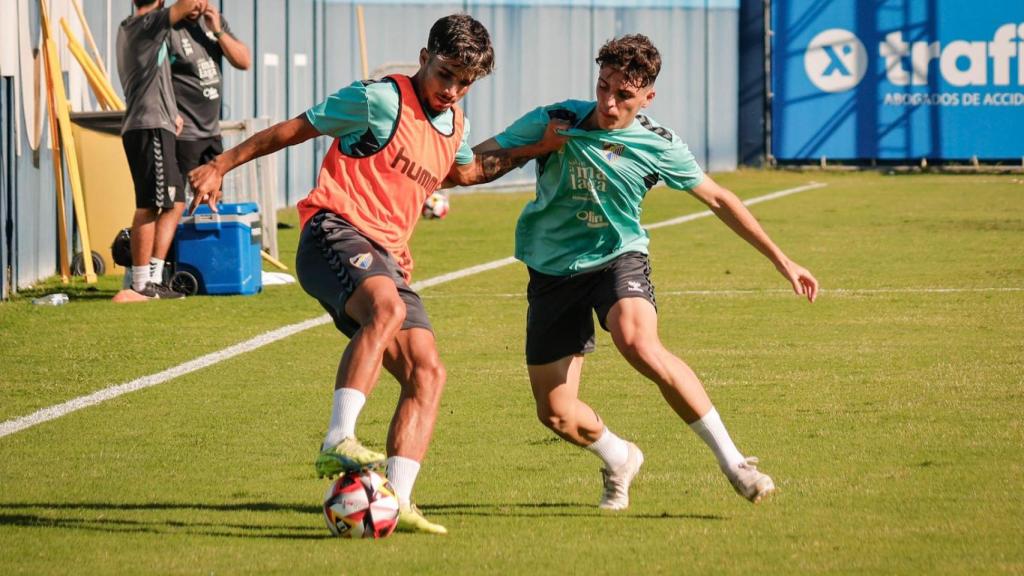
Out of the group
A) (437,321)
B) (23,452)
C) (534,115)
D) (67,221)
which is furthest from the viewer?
(67,221)

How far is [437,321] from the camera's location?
11703 millimetres

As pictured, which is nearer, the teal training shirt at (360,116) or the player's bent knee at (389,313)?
the player's bent knee at (389,313)

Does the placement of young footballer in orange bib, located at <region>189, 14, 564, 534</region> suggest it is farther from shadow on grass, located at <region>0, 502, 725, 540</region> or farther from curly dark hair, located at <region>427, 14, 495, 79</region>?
shadow on grass, located at <region>0, 502, 725, 540</region>

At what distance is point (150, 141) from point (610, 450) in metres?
7.39

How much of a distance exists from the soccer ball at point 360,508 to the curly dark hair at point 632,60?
5.89 feet

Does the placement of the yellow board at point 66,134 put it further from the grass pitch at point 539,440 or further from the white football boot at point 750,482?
the white football boot at point 750,482

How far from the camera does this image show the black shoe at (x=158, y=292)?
41.5ft

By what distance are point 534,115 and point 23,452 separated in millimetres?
2703

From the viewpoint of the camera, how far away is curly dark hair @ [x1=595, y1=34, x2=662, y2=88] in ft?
20.5

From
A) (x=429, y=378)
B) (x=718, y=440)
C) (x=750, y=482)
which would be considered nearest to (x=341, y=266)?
(x=429, y=378)

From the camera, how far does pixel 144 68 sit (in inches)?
504

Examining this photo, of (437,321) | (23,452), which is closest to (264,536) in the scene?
(23,452)

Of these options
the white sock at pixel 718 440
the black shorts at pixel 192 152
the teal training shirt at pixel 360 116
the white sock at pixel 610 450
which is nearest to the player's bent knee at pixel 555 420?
the white sock at pixel 610 450

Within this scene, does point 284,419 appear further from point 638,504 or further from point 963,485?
point 963,485
